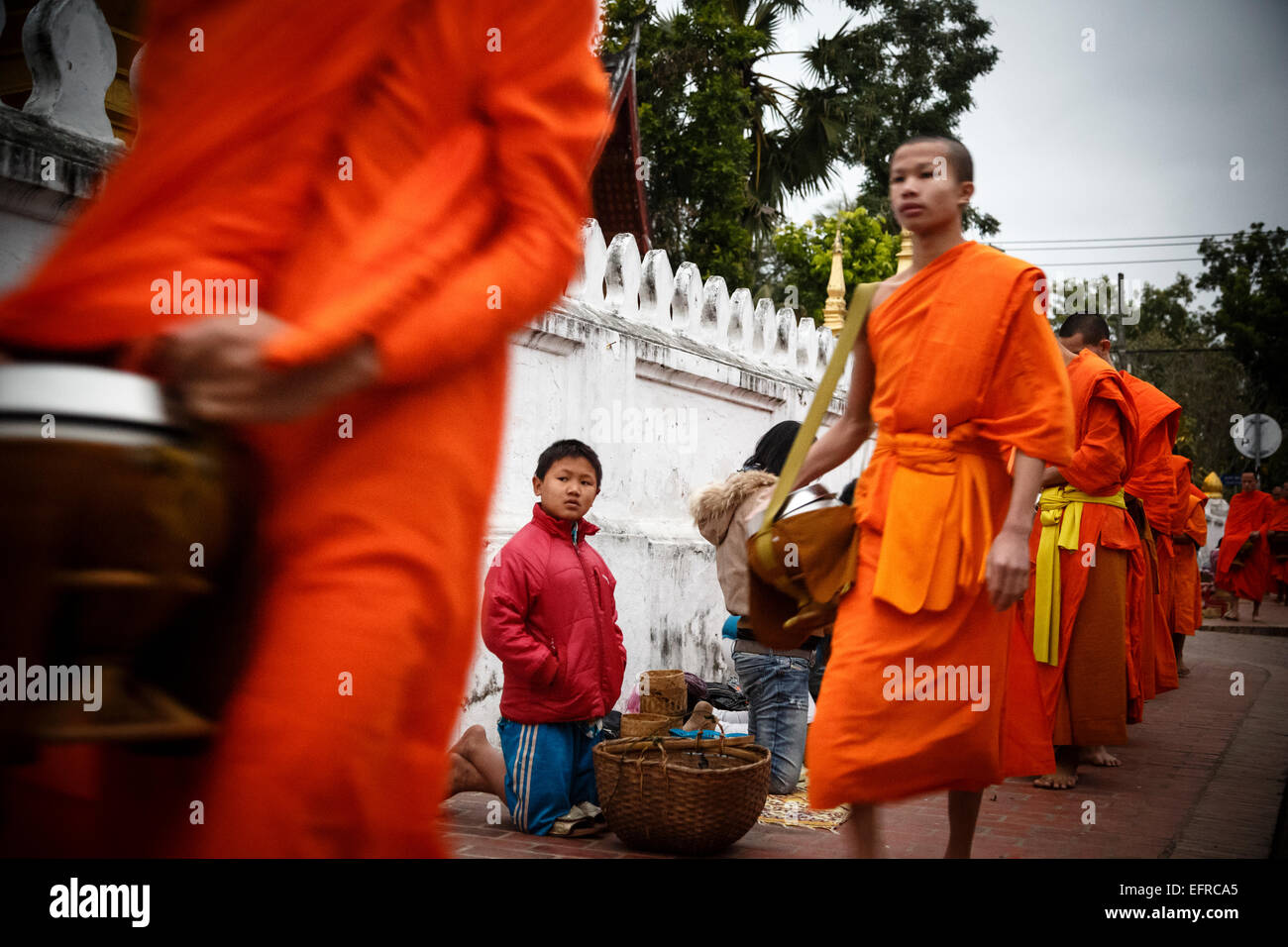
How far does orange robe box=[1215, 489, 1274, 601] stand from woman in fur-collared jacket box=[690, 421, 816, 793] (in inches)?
581

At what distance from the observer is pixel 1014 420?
271 cm

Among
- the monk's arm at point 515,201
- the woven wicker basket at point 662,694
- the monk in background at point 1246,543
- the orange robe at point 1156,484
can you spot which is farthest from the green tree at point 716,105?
the monk's arm at point 515,201

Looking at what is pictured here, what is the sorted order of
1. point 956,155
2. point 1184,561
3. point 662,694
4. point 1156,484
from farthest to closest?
1. point 1184,561
2. point 1156,484
3. point 662,694
4. point 956,155

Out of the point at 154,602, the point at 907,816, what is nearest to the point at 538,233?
the point at 154,602

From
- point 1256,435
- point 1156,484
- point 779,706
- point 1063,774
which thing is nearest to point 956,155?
point 779,706

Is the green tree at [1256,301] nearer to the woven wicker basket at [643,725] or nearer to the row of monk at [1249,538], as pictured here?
the row of monk at [1249,538]

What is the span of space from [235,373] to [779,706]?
417cm

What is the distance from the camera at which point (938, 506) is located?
8.77 ft

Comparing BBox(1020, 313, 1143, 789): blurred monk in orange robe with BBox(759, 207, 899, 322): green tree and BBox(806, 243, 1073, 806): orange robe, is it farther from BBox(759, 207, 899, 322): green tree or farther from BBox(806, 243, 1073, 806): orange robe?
BBox(759, 207, 899, 322): green tree

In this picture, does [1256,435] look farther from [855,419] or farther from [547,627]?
[855,419]

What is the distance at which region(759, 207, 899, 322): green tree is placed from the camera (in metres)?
16.9

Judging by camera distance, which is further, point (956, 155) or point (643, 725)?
point (643, 725)
